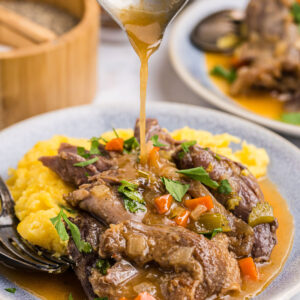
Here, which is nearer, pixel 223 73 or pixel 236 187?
pixel 236 187

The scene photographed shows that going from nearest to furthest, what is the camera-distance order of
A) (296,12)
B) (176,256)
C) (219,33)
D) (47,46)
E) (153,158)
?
(176,256)
(153,158)
(47,46)
(296,12)
(219,33)

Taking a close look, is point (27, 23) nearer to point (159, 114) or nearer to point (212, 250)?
point (159, 114)

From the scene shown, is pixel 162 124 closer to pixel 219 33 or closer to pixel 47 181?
pixel 47 181

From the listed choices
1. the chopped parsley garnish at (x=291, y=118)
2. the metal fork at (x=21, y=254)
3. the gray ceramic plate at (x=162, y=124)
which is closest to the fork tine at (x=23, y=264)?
the metal fork at (x=21, y=254)

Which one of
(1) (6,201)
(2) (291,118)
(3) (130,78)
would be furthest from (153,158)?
(3) (130,78)

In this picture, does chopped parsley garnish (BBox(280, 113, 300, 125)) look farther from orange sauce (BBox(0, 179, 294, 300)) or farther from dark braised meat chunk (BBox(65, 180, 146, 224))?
dark braised meat chunk (BBox(65, 180, 146, 224))

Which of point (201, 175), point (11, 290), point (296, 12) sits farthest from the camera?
point (296, 12)
